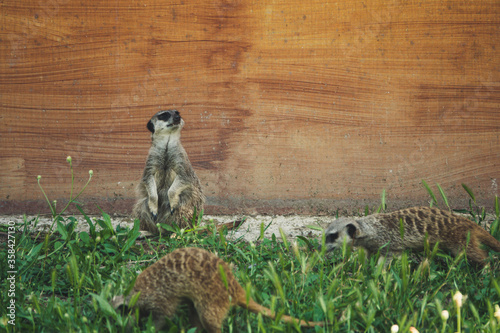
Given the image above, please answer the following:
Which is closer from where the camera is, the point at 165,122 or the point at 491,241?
the point at 491,241

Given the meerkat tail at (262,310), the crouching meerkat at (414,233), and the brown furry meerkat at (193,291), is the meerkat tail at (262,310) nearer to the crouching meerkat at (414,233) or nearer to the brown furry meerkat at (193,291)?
the brown furry meerkat at (193,291)

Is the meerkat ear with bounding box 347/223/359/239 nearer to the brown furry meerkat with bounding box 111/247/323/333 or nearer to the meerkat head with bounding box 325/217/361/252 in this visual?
the meerkat head with bounding box 325/217/361/252

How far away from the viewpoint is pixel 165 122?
315 cm

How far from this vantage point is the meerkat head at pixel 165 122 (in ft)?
10.3

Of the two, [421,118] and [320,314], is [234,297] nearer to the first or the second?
[320,314]

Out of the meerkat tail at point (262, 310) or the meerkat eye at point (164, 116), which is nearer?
the meerkat tail at point (262, 310)

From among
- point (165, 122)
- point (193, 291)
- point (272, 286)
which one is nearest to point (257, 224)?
point (165, 122)

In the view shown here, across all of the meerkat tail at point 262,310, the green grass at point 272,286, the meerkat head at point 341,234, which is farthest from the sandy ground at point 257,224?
the meerkat tail at point 262,310

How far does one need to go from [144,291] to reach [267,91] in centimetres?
207

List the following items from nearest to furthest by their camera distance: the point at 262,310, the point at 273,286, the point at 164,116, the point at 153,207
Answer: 1. the point at 262,310
2. the point at 273,286
3. the point at 164,116
4. the point at 153,207

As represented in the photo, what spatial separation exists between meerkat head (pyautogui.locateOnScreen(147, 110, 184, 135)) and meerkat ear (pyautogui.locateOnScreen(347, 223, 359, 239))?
1290mm

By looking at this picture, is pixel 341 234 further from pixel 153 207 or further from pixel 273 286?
pixel 153 207

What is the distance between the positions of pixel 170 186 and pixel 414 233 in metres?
1.65

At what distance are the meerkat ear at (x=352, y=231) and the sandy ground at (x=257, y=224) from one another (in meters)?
0.43
